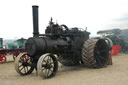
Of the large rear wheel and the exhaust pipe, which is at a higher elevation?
the exhaust pipe

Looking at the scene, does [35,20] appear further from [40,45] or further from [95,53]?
[95,53]

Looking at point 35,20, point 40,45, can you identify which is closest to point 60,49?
point 40,45

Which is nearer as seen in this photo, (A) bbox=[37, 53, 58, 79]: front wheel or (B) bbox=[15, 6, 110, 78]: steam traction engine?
(A) bbox=[37, 53, 58, 79]: front wheel

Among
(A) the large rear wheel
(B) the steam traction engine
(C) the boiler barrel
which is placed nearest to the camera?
(C) the boiler barrel

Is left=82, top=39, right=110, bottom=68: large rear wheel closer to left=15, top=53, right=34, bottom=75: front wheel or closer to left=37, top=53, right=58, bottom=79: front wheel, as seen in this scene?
left=37, top=53, right=58, bottom=79: front wheel

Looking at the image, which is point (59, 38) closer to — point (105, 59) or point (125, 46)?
point (105, 59)

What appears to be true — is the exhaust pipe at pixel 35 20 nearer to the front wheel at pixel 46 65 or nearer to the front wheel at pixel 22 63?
the front wheel at pixel 22 63

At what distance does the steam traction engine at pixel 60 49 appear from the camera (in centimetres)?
686

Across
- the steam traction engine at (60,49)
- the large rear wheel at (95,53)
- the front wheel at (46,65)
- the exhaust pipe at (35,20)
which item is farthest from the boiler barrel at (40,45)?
the large rear wheel at (95,53)

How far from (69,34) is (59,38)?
67 cm

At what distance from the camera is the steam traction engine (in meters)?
6.86

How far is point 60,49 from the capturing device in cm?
767

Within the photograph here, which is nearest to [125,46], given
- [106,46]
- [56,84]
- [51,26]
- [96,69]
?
[106,46]

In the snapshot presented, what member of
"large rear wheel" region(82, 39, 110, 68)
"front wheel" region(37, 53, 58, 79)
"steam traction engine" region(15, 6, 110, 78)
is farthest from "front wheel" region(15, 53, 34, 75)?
"large rear wheel" region(82, 39, 110, 68)
